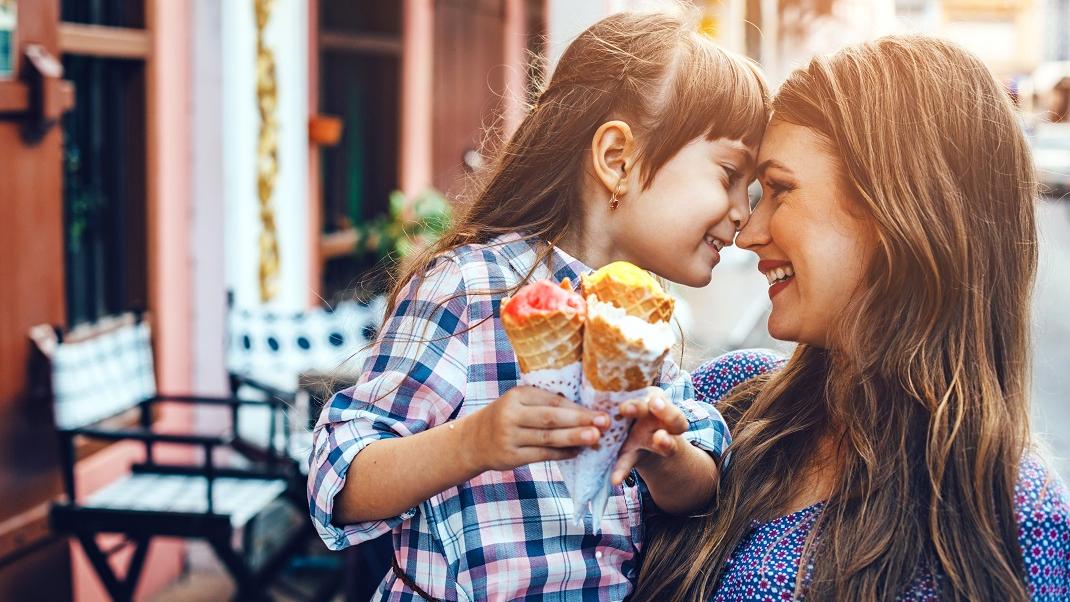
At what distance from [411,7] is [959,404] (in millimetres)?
5866

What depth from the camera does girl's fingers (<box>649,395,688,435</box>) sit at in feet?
4.79

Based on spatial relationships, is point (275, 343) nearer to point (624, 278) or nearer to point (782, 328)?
point (782, 328)

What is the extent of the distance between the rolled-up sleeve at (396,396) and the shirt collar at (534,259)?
0.14 m

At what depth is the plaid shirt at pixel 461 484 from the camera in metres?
1.74

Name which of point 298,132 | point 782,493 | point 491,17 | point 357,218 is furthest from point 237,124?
point 491,17

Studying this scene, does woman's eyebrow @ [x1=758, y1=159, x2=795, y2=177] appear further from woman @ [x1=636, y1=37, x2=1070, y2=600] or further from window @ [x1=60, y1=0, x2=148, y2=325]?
window @ [x1=60, y1=0, x2=148, y2=325]

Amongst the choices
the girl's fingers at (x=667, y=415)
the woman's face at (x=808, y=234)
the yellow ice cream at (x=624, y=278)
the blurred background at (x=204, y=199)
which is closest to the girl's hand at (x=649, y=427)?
the girl's fingers at (x=667, y=415)

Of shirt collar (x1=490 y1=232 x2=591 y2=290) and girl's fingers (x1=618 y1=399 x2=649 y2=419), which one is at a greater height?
shirt collar (x1=490 y1=232 x2=591 y2=290)

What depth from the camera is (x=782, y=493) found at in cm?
195

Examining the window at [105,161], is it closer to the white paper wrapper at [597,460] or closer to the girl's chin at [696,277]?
the girl's chin at [696,277]

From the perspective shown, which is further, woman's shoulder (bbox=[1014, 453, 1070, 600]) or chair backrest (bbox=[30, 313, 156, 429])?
chair backrest (bbox=[30, 313, 156, 429])

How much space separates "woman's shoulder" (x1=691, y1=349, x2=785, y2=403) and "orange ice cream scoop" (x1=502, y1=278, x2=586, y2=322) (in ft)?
2.97

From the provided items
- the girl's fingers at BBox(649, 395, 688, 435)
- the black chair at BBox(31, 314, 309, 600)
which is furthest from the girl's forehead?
the black chair at BBox(31, 314, 309, 600)

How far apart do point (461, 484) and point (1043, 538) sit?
86 centimetres
